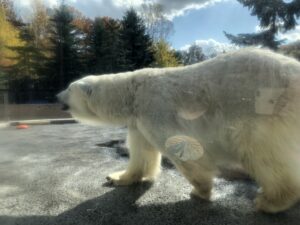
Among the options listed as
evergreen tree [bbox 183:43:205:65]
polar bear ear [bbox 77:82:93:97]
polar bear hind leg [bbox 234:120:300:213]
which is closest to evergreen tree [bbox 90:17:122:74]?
evergreen tree [bbox 183:43:205:65]

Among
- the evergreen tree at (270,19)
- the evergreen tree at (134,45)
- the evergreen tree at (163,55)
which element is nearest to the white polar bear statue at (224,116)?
the evergreen tree at (163,55)

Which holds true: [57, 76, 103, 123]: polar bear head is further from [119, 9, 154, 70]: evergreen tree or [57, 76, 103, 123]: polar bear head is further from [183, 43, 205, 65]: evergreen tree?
[119, 9, 154, 70]: evergreen tree

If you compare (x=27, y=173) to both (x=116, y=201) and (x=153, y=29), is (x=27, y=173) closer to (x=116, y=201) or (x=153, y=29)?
(x=116, y=201)

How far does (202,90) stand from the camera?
4.11m

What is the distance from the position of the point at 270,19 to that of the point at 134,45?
6300 millimetres

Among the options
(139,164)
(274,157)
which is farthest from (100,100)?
(274,157)

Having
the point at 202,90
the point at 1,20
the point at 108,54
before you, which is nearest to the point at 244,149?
the point at 202,90

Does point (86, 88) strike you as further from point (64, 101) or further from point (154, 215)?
point (154, 215)

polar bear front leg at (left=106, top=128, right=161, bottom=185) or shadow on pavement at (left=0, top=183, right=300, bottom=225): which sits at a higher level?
polar bear front leg at (left=106, top=128, right=161, bottom=185)

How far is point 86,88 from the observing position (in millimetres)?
5348

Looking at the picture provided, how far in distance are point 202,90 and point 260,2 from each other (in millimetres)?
15331

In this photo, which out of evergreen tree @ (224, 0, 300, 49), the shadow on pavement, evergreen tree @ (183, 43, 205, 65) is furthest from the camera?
evergreen tree @ (224, 0, 300, 49)

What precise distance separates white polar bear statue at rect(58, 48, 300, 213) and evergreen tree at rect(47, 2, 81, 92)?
15127 mm

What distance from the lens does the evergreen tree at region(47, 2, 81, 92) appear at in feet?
70.6
